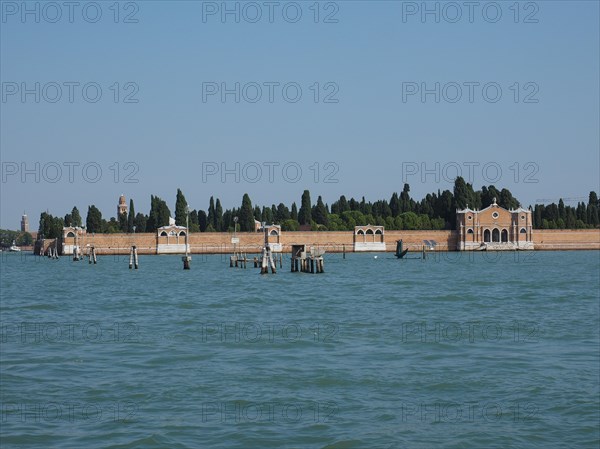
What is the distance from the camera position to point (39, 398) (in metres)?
8.41

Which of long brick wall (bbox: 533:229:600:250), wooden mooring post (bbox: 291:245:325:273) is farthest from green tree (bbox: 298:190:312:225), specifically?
wooden mooring post (bbox: 291:245:325:273)

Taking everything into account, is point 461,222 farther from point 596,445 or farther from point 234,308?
point 596,445

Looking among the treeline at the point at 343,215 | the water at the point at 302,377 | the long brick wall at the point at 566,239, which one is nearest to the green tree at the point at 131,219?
the treeline at the point at 343,215

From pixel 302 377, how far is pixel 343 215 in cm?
6152

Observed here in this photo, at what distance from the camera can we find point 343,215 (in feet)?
232

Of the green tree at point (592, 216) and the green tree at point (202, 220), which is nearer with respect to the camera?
the green tree at point (202, 220)

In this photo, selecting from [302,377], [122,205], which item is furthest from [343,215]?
[302,377]

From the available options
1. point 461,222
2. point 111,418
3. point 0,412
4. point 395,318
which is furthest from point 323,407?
point 461,222

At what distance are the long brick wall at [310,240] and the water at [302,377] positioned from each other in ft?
158

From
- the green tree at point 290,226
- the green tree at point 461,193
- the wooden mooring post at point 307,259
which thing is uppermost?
the green tree at point 461,193

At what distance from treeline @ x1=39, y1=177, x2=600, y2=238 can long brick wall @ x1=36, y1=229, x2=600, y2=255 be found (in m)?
1.30

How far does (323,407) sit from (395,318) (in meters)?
7.25

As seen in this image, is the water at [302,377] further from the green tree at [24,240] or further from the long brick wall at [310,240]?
the green tree at [24,240]

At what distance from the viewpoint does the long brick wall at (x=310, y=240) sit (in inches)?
2569
